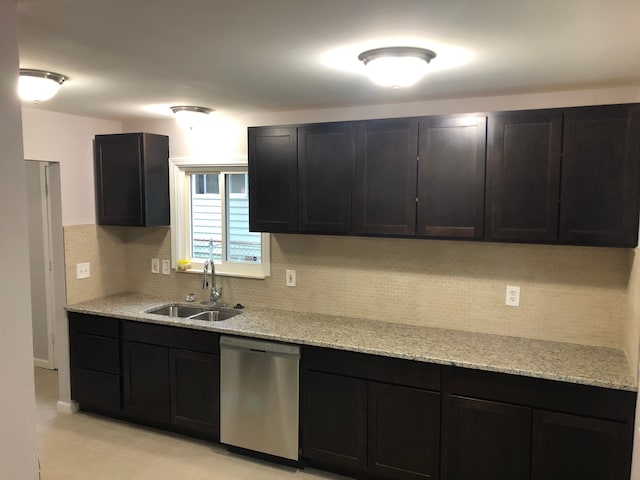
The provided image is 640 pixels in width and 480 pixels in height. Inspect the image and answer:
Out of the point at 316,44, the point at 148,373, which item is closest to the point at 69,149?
the point at 148,373

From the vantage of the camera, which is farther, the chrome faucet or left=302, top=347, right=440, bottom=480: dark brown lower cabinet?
the chrome faucet

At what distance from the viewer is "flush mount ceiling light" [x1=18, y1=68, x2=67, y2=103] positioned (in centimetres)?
252

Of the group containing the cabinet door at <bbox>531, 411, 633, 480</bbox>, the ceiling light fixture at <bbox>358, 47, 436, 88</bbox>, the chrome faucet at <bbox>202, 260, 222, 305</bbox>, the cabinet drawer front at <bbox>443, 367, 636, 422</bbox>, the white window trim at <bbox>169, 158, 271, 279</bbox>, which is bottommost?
the cabinet door at <bbox>531, 411, 633, 480</bbox>

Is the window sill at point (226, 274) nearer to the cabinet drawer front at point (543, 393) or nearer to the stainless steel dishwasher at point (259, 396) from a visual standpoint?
the stainless steel dishwasher at point (259, 396)

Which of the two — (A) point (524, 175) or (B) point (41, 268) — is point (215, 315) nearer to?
(B) point (41, 268)

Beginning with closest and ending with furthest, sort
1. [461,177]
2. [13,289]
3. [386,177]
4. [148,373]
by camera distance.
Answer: [13,289] < [461,177] < [386,177] < [148,373]

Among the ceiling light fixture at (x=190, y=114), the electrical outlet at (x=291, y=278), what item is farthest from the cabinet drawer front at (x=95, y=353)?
Result: the ceiling light fixture at (x=190, y=114)

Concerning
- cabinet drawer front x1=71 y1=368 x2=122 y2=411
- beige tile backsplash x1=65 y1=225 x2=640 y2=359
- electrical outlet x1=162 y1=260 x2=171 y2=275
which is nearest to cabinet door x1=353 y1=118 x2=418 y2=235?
beige tile backsplash x1=65 y1=225 x2=640 y2=359

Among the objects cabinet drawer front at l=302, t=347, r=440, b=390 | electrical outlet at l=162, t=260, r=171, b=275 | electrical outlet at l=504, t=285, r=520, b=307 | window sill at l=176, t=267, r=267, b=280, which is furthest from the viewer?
electrical outlet at l=162, t=260, r=171, b=275

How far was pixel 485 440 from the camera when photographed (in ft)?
8.73

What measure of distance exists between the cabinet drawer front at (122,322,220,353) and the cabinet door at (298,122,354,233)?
101 cm

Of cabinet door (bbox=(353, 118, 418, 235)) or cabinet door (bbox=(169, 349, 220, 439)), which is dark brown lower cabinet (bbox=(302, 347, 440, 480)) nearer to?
cabinet door (bbox=(169, 349, 220, 439))

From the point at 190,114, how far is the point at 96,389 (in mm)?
2283

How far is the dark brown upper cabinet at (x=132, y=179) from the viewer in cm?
391
